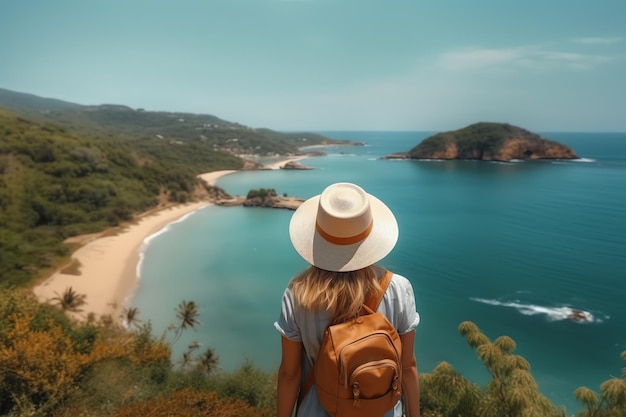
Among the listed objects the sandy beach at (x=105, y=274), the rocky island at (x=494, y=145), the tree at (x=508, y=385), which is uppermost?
the rocky island at (x=494, y=145)

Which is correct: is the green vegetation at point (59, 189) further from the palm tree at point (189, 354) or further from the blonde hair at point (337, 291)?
the blonde hair at point (337, 291)

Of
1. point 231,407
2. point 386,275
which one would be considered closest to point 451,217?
point 231,407

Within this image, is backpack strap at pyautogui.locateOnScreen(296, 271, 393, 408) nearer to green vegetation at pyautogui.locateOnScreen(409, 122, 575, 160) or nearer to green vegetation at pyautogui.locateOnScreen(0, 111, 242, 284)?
green vegetation at pyautogui.locateOnScreen(0, 111, 242, 284)

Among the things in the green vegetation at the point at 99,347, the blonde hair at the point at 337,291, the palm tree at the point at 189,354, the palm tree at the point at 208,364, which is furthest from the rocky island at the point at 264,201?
the blonde hair at the point at 337,291

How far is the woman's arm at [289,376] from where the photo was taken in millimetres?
1514

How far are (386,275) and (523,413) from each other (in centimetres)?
512

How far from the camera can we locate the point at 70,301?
1728cm

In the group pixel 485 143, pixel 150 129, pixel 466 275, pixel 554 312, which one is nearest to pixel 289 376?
pixel 554 312

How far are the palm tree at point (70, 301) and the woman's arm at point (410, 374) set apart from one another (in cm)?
1886

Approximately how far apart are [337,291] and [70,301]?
64.1 ft

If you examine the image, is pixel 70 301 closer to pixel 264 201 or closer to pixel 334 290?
pixel 334 290

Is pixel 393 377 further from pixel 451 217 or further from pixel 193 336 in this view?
pixel 451 217

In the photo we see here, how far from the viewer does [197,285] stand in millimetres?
22031

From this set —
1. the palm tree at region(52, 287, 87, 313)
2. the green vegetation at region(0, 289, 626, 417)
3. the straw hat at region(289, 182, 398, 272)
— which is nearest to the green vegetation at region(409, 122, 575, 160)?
the palm tree at region(52, 287, 87, 313)
